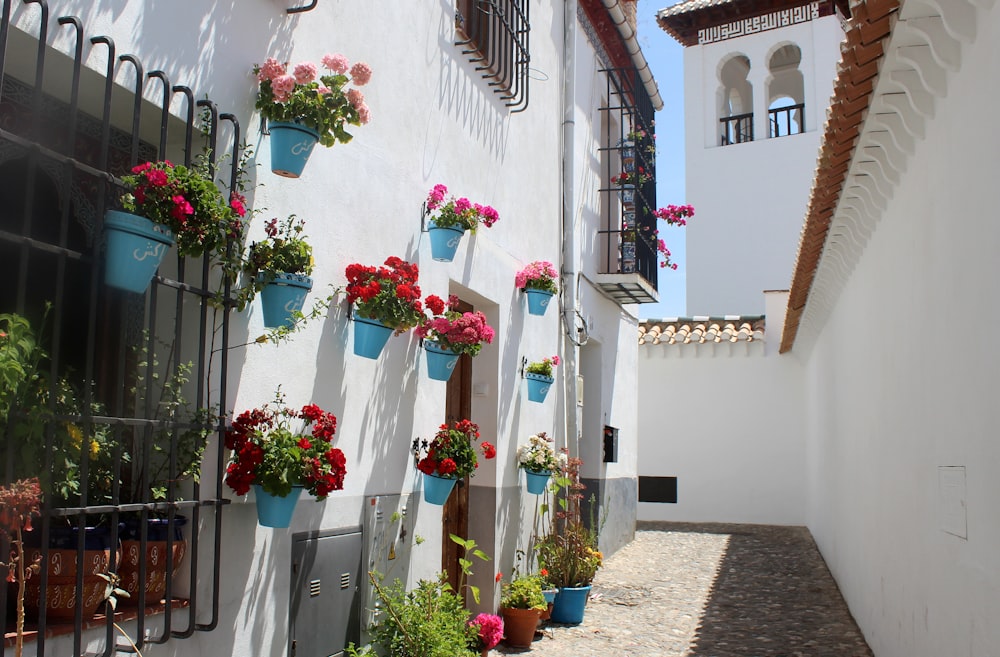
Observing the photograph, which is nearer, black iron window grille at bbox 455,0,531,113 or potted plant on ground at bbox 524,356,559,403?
black iron window grille at bbox 455,0,531,113

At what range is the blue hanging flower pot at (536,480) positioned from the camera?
7746 mm

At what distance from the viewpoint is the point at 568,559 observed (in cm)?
797

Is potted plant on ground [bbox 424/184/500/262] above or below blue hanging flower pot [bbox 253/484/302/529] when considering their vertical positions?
above

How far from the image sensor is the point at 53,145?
12.4ft

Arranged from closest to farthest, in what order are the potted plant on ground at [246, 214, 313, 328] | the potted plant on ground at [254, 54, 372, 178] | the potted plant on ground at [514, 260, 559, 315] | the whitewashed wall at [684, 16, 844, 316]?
the potted plant on ground at [246, 214, 313, 328]
the potted plant on ground at [254, 54, 372, 178]
the potted plant on ground at [514, 260, 559, 315]
the whitewashed wall at [684, 16, 844, 316]

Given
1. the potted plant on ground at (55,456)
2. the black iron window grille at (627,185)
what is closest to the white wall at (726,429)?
the black iron window grille at (627,185)

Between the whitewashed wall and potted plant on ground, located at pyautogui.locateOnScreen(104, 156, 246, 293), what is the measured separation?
2083 centimetres

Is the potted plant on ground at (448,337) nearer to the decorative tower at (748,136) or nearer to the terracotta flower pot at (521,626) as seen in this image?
the terracotta flower pot at (521,626)

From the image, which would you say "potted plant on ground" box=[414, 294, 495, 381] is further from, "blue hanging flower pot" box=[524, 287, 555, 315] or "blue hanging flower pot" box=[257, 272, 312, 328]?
"blue hanging flower pot" box=[524, 287, 555, 315]

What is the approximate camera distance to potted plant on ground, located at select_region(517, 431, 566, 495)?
772 centimetres

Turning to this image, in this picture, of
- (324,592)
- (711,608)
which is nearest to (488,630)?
(324,592)

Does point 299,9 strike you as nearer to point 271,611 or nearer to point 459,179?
point 459,179

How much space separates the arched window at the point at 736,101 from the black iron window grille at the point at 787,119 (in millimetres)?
618

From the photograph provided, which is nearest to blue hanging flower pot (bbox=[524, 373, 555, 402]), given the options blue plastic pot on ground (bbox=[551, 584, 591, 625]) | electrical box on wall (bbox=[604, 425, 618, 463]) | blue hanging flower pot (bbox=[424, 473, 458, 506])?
blue plastic pot on ground (bbox=[551, 584, 591, 625])
